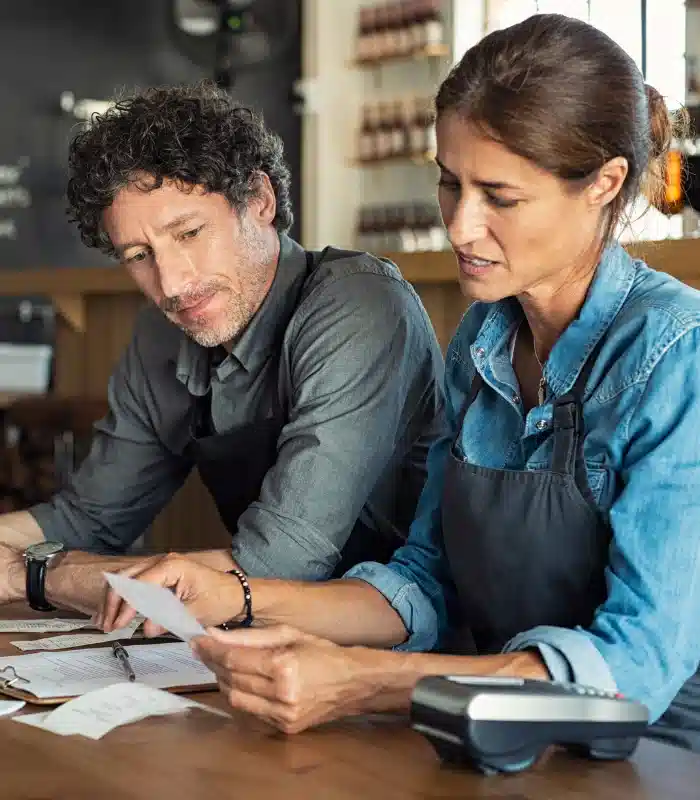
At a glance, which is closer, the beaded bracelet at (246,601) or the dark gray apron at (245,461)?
the beaded bracelet at (246,601)

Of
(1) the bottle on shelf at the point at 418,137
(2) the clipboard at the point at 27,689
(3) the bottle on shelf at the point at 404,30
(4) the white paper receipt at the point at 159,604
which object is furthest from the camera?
(3) the bottle on shelf at the point at 404,30

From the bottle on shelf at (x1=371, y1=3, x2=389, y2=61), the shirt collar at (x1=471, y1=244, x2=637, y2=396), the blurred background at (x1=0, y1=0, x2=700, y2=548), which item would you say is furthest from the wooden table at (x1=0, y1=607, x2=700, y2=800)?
the bottle on shelf at (x1=371, y1=3, x2=389, y2=61)

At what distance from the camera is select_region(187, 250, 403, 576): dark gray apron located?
7.02ft

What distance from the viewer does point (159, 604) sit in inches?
50.8

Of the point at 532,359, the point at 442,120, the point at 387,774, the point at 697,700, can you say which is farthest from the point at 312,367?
the point at 387,774

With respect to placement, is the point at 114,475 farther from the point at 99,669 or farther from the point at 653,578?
the point at 653,578

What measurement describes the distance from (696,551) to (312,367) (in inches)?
31.4

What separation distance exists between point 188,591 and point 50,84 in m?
6.39

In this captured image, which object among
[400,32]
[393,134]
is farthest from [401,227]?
[400,32]

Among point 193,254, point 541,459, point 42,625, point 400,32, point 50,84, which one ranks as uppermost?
point 400,32

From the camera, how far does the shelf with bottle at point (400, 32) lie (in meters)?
7.54

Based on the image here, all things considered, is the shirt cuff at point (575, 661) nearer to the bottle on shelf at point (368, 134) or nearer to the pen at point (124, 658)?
the pen at point (124, 658)

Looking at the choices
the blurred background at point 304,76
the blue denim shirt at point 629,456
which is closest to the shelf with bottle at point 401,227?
the blurred background at point 304,76

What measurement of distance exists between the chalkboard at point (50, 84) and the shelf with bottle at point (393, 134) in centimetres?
122
